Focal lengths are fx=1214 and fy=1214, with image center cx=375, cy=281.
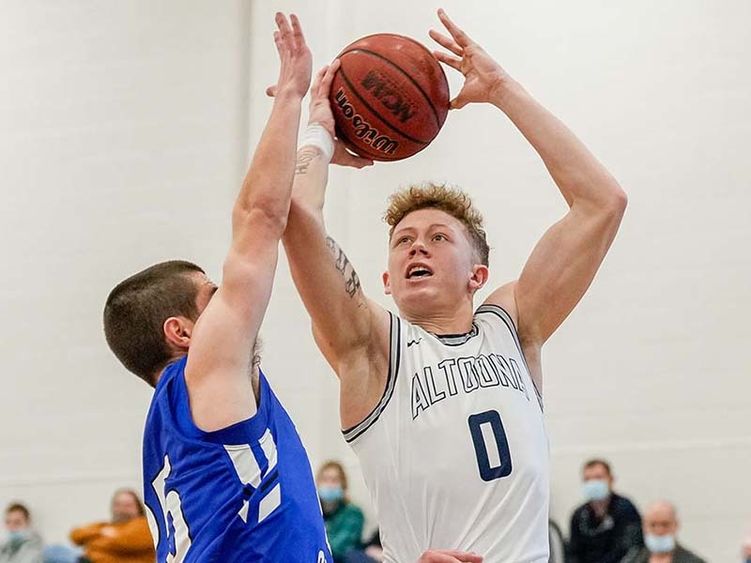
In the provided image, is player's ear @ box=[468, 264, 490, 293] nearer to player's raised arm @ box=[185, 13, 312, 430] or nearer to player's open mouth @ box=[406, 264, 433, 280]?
player's open mouth @ box=[406, 264, 433, 280]

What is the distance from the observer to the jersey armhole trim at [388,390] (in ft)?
11.3

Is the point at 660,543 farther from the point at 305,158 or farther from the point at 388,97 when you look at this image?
the point at 305,158

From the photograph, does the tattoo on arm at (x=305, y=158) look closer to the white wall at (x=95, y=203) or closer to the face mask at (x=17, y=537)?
the white wall at (x=95, y=203)

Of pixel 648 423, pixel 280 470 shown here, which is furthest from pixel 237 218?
pixel 648 423

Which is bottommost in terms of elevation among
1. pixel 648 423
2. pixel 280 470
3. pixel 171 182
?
pixel 648 423

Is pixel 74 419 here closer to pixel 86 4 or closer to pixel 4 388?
pixel 4 388

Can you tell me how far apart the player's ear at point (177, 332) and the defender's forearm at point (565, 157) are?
4.46 feet

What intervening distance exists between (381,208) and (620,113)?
2026mm

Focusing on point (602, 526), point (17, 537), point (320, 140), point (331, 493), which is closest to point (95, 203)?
point (17, 537)

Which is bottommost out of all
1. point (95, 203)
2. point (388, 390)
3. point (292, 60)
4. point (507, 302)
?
point (388, 390)

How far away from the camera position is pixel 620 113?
30.3ft

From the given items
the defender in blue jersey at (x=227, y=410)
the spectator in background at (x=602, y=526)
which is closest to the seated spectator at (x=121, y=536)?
the spectator in background at (x=602, y=526)

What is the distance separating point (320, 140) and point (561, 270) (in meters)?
0.85

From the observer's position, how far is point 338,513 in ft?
29.1
